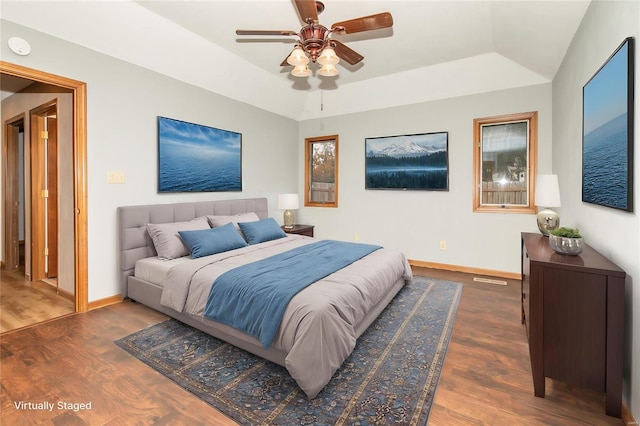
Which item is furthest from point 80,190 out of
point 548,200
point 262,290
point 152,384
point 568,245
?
point 548,200

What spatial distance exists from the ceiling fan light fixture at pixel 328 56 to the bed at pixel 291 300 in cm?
178

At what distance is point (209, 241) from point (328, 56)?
7.03 feet

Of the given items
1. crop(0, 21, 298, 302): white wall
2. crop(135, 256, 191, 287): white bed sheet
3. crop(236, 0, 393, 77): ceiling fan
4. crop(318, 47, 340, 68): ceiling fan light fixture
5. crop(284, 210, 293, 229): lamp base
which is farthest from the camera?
crop(284, 210, 293, 229): lamp base

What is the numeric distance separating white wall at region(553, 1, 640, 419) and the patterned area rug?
1.08 meters

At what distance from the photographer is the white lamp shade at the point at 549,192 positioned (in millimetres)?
2705

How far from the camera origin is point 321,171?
19.6ft

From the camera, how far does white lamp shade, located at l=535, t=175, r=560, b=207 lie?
2705 mm

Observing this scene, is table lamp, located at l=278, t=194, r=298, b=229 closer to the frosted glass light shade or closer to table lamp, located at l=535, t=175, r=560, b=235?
the frosted glass light shade

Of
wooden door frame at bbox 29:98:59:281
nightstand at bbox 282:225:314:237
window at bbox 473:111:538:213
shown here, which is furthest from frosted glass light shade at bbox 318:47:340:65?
wooden door frame at bbox 29:98:59:281

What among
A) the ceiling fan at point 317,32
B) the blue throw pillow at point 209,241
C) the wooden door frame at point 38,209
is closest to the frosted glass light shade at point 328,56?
the ceiling fan at point 317,32

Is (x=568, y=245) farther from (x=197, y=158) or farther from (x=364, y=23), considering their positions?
(x=197, y=158)

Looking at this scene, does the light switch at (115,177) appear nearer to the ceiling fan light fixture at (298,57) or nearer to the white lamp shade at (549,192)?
the ceiling fan light fixture at (298,57)

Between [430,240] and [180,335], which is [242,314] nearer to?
[180,335]

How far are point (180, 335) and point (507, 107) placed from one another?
4.74 meters
